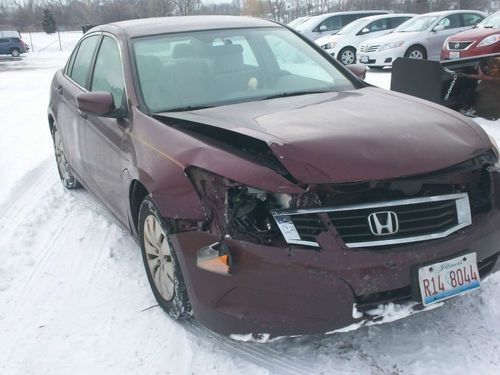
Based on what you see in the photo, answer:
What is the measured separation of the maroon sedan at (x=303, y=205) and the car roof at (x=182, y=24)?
2.34 feet

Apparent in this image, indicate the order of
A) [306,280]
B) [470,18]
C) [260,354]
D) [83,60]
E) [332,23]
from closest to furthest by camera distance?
[306,280]
[260,354]
[83,60]
[470,18]
[332,23]

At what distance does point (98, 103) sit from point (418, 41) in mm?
12246

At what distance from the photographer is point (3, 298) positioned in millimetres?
3402

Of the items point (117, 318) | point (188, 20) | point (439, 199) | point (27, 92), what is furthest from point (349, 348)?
point (27, 92)

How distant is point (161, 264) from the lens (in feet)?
9.73

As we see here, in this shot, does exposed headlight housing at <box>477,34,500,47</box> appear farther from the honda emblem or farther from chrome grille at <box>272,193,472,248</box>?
the honda emblem

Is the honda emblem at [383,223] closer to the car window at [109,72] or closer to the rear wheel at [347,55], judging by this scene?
the car window at [109,72]

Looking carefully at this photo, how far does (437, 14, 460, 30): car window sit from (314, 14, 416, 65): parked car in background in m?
2.47

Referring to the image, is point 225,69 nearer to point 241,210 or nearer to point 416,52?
point 241,210

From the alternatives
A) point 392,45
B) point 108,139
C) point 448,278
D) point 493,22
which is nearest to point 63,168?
point 108,139

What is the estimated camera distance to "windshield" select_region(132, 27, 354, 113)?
11.1ft

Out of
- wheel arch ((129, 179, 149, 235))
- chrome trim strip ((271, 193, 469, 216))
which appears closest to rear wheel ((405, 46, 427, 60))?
wheel arch ((129, 179, 149, 235))

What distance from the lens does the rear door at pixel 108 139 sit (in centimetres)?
340

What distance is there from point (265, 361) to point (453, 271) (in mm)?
986
